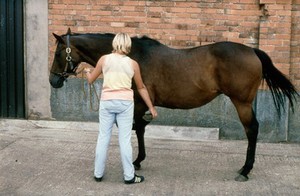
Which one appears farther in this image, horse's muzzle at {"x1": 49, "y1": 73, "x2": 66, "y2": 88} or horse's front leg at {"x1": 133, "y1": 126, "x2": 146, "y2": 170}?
horse's front leg at {"x1": 133, "y1": 126, "x2": 146, "y2": 170}

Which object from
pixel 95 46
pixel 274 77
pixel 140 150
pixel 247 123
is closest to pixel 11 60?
pixel 95 46

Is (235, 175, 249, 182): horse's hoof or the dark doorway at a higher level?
the dark doorway

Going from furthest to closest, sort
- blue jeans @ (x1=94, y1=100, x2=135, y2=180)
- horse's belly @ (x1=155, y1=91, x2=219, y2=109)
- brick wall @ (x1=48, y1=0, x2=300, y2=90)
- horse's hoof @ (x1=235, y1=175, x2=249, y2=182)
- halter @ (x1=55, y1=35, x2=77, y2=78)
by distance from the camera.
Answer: brick wall @ (x1=48, y1=0, x2=300, y2=90)
horse's belly @ (x1=155, y1=91, x2=219, y2=109)
halter @ (x1=55, y1=35, x2=77, y2=78)
horse's hoof @ (x1=235, y1=175, x2=249, y2=182)
blue jeans @ (x1=94, y1=100, x2=135, y2=180)

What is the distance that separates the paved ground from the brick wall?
63.9 inches

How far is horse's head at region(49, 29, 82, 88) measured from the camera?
22.1ft

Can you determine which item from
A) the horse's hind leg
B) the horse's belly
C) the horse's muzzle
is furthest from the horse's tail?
the horse's muzzle

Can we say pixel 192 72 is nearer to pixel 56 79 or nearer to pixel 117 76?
pixel 117 76

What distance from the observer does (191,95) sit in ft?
22.4

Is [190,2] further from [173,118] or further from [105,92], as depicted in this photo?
[105,92]

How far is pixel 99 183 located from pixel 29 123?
326cm

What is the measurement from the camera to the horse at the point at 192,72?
6633mm

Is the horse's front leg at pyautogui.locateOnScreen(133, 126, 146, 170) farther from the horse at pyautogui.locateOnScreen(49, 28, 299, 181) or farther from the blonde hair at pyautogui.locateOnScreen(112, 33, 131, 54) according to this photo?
the blonde hair at pyautogui.locateOnScreen(112, 33, 131, 54)

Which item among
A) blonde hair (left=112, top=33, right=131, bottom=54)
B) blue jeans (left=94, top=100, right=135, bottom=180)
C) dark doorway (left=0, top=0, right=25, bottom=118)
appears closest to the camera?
blonde hair (left=112, top=33, right=131, bottom=54)

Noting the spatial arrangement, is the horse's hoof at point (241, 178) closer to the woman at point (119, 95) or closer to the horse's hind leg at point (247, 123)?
the horse's hind leg at point (247, 123)
